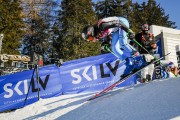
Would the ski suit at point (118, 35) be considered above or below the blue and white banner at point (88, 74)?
above

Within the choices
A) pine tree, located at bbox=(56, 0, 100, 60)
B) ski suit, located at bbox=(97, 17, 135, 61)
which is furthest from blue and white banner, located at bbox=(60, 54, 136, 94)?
pine tree, located at bbox=(56, 0, 100, 60)

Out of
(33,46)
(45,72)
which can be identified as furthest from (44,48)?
(45,72)

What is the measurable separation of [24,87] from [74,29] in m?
21.6

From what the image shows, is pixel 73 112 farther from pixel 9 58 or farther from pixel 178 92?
pixel 9 58

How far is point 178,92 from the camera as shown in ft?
20.6

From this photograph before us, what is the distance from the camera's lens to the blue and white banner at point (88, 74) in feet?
40.1

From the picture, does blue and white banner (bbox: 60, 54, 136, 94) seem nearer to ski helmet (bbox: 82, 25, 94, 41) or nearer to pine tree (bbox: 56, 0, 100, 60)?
ski helmet (bbox: 82, 25, 94, 41)

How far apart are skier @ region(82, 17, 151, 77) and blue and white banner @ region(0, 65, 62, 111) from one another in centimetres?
420

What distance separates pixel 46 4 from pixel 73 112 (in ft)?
107

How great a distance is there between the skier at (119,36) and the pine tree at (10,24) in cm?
2217

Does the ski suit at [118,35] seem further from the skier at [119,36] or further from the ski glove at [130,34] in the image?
the ski glove at [130,34]

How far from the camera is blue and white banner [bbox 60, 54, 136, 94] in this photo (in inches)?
482

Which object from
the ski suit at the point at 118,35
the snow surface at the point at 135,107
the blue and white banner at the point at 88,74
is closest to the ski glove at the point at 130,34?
the ski suit at the point at 118,35

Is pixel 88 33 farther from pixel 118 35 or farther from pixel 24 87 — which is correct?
pixel 24 87
